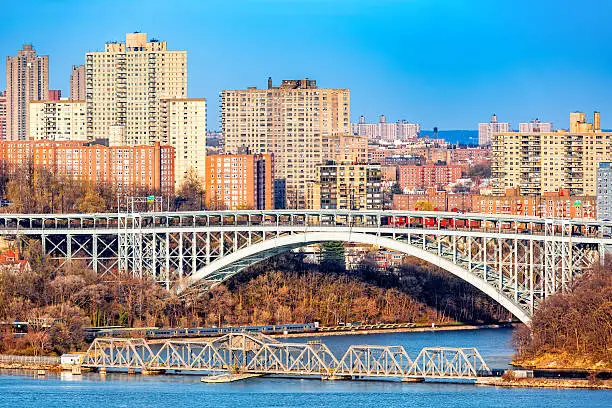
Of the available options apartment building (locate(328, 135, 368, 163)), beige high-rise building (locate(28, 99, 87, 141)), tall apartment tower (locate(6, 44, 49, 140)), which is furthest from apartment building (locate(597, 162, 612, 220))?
tall apartment tower (locate(6, 44, 49, 140))

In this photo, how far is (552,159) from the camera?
375ft

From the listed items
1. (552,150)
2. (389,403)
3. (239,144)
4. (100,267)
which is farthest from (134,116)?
(389,403)

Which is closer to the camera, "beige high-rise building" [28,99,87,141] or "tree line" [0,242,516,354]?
"tree line" [0,242,516,354]

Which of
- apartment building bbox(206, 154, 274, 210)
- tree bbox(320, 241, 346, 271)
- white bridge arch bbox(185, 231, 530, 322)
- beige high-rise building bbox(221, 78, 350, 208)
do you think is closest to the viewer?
white bridge arch bbox(185, 231, 530, 322)

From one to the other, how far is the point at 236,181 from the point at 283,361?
5409 centimetres

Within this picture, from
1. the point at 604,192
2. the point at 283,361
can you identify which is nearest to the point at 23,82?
the point at 604,192

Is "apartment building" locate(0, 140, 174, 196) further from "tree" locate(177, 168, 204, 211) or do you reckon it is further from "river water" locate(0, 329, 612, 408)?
"river water" locate(0, 329, 612, 408)

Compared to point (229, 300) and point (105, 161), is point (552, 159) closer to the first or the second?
point (105, 161)

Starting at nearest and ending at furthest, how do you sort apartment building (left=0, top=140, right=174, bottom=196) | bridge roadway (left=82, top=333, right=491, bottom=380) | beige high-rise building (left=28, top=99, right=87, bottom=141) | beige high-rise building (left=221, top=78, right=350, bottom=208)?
bridge roadway (left=82, top=333, right=491, bottom=380), apartment building (left=0, top=140, right=174, bottom=196), beige high-rise building (left=28, top=99, right=87, bottom=141), beige high-rise building (left=221, top=78, right=350, bottom=208)

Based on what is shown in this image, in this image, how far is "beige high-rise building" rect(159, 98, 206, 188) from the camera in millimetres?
116062

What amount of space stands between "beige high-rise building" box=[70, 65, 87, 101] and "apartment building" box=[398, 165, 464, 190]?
2764 cm

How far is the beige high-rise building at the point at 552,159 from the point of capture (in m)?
112

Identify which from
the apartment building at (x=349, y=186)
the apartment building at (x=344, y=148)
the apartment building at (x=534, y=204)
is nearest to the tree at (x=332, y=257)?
the apartment building at (x=534, y=204)

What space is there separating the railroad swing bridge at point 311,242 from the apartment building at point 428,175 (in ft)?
256
